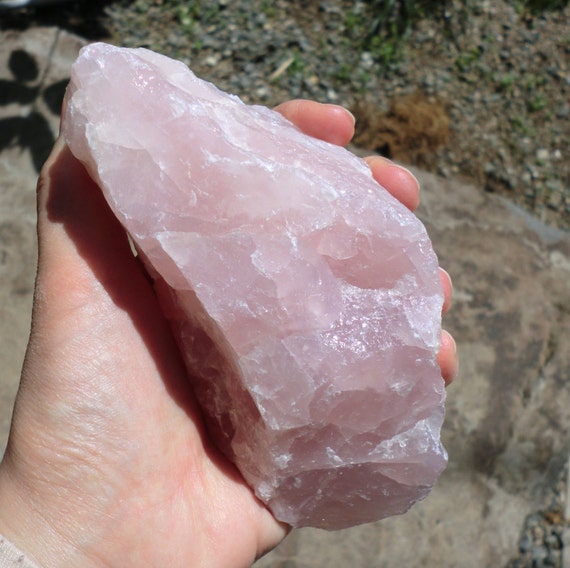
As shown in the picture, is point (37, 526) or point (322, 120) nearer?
point (37, 526)

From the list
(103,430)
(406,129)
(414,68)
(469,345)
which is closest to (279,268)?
(103,430)

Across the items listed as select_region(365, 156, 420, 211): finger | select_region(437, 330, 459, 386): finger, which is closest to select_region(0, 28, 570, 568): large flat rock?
select_region(437, 330, 459, 386): finger

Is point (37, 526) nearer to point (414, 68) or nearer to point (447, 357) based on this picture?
point (447, 357)

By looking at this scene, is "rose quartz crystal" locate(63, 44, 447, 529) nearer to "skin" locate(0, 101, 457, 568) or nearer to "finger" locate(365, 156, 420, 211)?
"skin" locate(0, 101, 457, 568)

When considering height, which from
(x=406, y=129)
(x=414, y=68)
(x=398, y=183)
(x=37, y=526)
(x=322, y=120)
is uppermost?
(x=322, y=120)

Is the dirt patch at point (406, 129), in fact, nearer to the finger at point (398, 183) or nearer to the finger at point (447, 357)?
the finger at point (398, 183)

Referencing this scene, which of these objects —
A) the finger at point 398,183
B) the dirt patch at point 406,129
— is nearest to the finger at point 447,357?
the finger at point 398,183

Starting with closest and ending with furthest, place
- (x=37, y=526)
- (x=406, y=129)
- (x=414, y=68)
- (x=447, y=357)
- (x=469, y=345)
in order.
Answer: (x=37, y=526), (x=447, y=357), (x=469, y=345), (x=406, y=129), (x=414, y=68)
